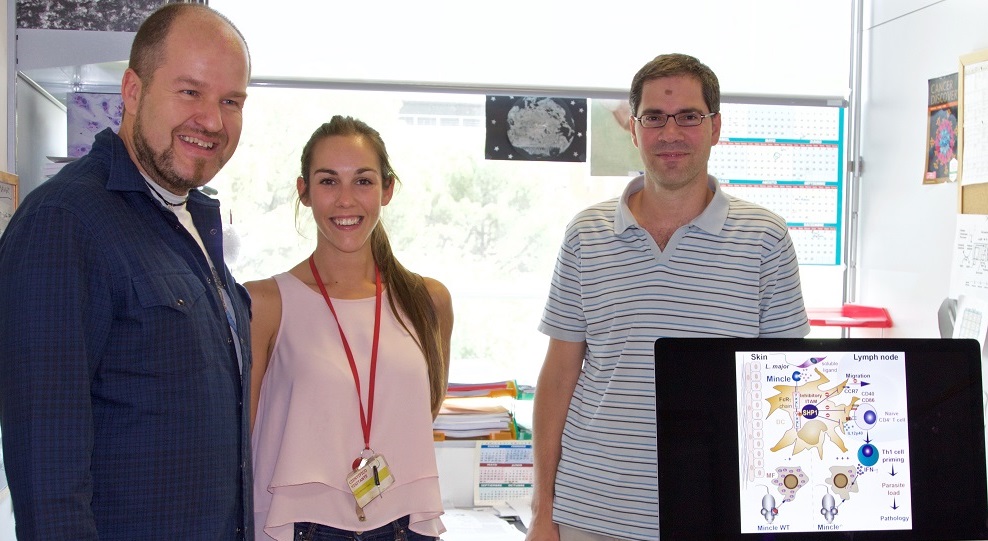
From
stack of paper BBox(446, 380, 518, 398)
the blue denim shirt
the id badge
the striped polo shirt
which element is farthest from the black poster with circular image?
the blue denim shirt

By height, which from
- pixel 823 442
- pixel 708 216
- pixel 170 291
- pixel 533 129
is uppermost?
pixel 533 129

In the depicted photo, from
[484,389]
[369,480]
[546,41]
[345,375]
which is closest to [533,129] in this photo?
[546,41]

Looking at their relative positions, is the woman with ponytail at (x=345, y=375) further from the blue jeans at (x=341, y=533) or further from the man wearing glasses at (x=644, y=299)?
the man wearing glasses at (x=644, y=299)

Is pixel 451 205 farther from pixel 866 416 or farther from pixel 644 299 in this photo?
pixel 866 416

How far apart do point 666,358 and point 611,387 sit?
0.43 m

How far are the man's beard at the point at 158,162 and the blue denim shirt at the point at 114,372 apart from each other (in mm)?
34

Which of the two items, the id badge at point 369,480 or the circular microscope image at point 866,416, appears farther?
the id badge at point 369,480

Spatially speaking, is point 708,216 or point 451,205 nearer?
point 708,216

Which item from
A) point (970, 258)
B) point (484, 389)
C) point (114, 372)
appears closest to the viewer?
point (114, 372)

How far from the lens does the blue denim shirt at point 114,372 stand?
1100 mm

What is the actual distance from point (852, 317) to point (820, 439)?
1791 millimetres

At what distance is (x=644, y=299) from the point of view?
5.82ft

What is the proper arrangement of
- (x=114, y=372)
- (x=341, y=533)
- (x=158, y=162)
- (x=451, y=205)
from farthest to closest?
(x=451, y=205), (x=341, y=533), (x=158, y=162), (x=114, y=372)

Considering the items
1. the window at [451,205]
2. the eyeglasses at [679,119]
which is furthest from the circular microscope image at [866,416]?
the window at [451,205]
